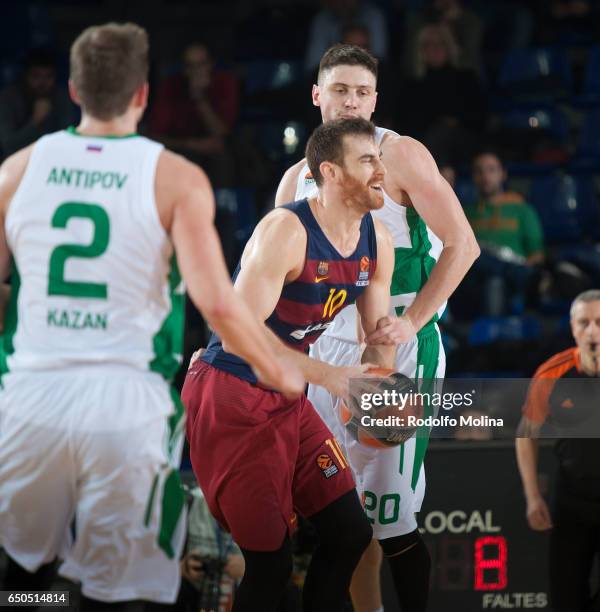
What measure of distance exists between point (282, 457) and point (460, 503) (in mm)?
1335

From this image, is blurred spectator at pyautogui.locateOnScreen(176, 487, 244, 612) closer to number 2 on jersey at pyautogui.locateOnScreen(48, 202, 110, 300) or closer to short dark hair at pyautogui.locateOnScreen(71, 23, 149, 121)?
number 2 on jersey at pyautogui.locateOnScreen(48, 202, 110, 300)

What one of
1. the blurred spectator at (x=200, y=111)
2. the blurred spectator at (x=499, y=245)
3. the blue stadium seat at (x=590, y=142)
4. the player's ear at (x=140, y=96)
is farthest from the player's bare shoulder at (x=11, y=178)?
the blue stadium seat at (x=590, y=142)

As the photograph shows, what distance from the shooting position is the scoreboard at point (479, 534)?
5.00 meters

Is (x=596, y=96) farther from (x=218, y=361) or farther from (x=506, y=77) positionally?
(x=218, y=361)

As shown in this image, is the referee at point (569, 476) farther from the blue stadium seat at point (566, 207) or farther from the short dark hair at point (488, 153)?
the blue stadium seat at point (566, 207)

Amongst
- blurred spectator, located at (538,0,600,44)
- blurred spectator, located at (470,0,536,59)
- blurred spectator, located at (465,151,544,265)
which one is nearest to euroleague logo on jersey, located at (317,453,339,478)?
blurred spectator, located at (465,151,544,265)

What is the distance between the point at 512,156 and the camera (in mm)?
8766

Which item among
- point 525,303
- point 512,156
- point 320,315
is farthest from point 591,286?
point 320,315

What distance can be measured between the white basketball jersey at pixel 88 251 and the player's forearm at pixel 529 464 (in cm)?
231

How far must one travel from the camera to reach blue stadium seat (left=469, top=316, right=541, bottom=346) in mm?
7277

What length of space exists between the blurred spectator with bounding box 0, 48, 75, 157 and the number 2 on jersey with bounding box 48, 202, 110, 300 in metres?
4.98

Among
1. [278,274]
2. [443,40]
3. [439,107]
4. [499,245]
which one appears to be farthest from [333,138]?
[443,40]

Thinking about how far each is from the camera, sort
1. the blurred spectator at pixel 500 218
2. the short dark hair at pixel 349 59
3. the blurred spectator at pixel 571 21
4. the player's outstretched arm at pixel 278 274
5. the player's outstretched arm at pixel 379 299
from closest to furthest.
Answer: the player's outstretched arm at pixel 278 274 → the player's outstretched arm at pixel 379 299 → the short dark hair at pixel 349 59 → the blurred spectator at pixel 500 218 → the blurred spectator at pixel 571 21

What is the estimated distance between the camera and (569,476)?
16.5 ft
